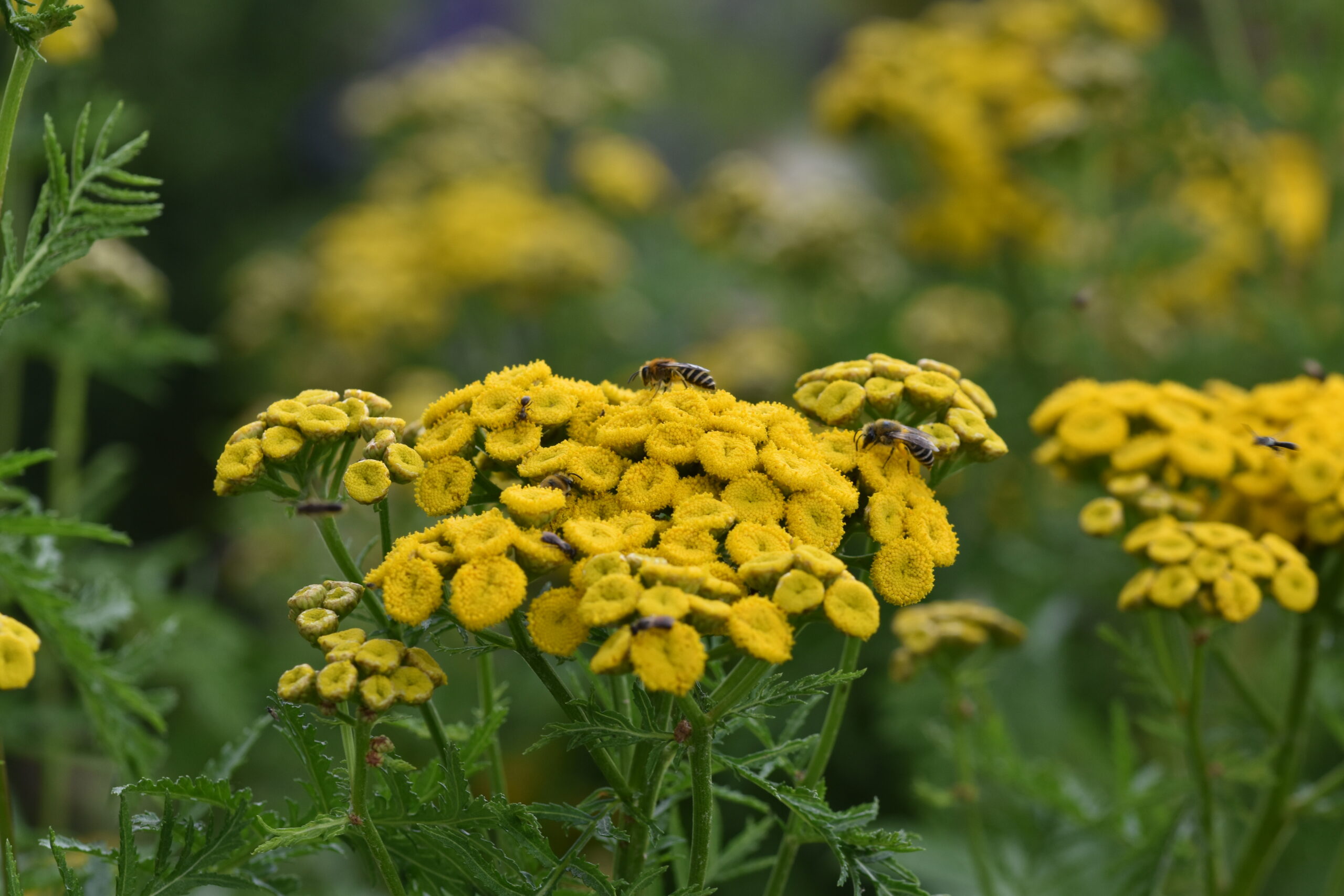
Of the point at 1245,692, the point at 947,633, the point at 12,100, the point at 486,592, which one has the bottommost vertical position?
the point at 1245,692

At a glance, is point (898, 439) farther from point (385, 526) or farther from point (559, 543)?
point (385, 526)

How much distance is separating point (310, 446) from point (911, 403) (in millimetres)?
819

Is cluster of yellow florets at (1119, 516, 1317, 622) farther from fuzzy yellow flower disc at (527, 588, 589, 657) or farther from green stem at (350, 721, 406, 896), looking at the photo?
green stem at (350, 721, 406, 896)

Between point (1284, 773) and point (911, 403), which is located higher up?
point (911, 403)

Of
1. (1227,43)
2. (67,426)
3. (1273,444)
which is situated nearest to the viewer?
(1273,444)

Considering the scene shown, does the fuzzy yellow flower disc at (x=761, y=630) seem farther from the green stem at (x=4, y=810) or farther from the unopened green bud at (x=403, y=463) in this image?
the green stem at (x=4, y=810)

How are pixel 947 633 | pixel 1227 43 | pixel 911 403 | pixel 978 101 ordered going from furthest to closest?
1. pixel 978 101
2. pixel 1227 43
3. pixel 947 633
4. pixel 911 403

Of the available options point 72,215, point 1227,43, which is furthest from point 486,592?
point 1227,43

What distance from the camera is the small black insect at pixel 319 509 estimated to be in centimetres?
130

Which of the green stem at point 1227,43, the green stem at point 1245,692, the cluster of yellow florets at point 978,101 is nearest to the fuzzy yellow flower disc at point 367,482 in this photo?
the green stem at point 1245,692

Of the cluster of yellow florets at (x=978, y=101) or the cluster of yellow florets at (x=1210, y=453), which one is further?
the cluster of yellow florets at (x=978, y=101)

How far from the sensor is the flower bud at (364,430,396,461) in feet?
4.80

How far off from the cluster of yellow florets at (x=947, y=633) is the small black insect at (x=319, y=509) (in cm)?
105

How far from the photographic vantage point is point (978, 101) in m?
4.18
